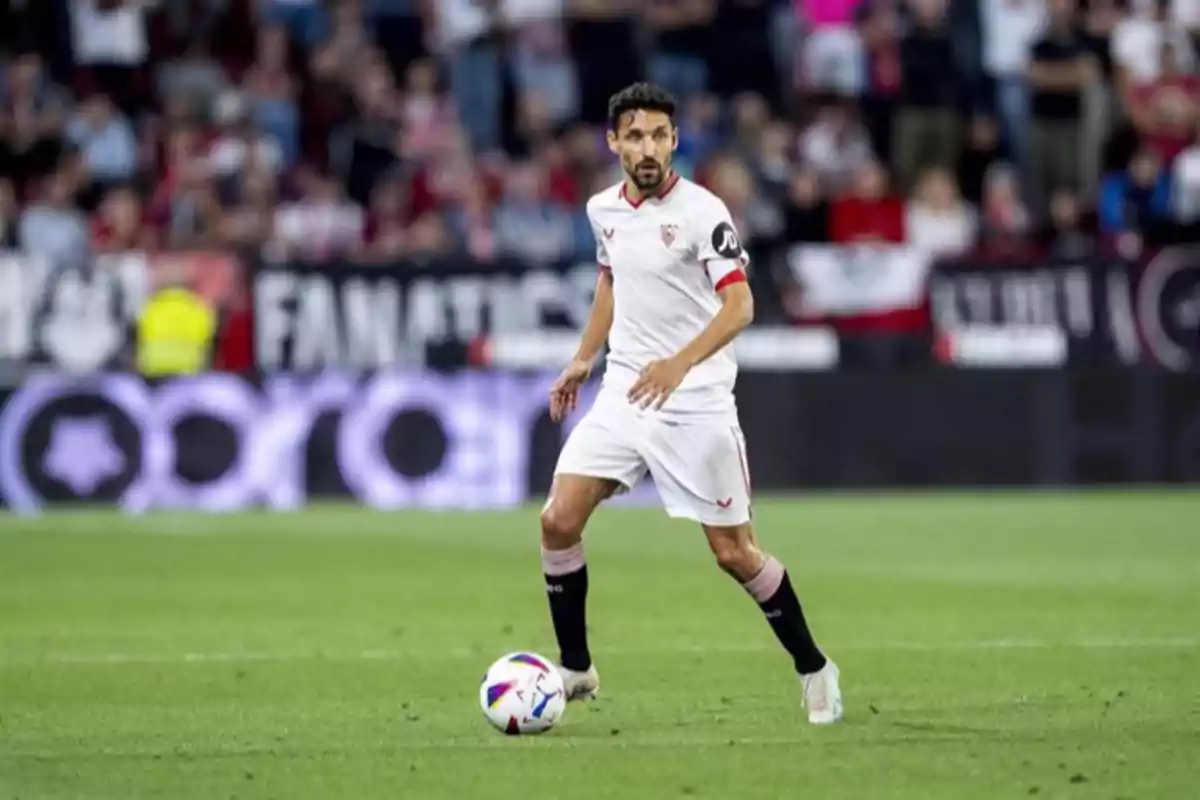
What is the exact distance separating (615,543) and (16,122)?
7124 mm

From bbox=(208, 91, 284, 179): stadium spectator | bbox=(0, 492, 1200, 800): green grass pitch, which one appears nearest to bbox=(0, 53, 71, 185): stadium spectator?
bbox=(208, 91, 284, 179): stadium spectator

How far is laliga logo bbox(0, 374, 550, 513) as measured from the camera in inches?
736

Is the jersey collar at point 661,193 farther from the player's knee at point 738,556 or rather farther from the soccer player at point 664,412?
the player's knee at point 738,556

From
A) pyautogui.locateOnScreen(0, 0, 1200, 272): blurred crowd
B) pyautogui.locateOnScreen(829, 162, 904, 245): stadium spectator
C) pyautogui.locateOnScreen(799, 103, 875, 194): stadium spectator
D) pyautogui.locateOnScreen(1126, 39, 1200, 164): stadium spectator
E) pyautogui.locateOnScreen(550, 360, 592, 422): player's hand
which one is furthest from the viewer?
pyautogui.locateOnScreen(1126, 39, 1200, 164): stadium spectator

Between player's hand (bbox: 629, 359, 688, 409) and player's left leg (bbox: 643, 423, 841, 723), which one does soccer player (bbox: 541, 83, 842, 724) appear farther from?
player's hand (bbox: 629, 359, 688, 409)

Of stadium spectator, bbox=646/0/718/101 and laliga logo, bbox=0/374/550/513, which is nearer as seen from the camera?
laliga logo, bbox=0/374/550/513

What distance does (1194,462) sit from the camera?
2047 centimetres

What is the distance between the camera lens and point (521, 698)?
841 centimetres

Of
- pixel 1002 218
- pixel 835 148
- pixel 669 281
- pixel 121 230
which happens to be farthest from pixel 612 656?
pixel 835 148

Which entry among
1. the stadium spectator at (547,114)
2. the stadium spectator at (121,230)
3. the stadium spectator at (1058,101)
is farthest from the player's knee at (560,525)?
the stadium spectator at (1058,101)

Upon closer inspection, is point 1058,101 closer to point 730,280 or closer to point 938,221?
point 938,221

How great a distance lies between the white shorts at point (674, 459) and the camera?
345 inches

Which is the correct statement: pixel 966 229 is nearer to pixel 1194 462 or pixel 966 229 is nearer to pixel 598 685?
pixel 1194 462

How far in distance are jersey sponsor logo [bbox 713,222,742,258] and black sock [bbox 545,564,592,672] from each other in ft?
3.91
